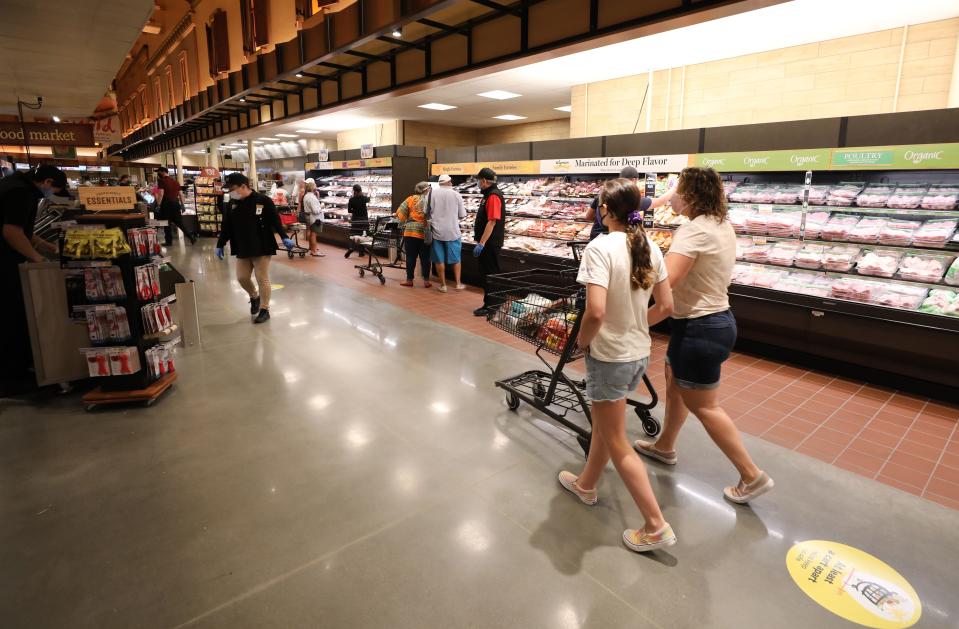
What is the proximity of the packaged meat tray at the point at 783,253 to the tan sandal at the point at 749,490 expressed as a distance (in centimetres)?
318

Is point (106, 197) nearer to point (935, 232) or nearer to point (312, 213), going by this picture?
point (935, 232)

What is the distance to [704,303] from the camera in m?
2.50

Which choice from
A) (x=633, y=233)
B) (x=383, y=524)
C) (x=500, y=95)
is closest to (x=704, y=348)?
(x=633, y=233)

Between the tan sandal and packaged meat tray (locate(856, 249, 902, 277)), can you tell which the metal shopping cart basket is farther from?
packaged meat tray (locate(856, 249, 902, 277))

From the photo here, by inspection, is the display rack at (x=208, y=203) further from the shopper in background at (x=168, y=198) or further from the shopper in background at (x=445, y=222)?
the shopper in background at (x=445, y=222)

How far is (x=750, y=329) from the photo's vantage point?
16.8 feet

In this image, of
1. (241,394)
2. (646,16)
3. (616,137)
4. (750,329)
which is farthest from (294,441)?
(616,137)

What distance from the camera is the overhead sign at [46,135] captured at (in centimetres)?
1038

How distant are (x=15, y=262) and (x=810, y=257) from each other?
7.07m

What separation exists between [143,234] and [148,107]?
15.4 meters

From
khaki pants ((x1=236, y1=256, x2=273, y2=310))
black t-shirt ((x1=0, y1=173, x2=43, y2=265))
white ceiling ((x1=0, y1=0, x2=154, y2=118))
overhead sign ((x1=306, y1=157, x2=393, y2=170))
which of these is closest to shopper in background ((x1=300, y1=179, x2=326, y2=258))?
overhead sign ((x1=306, y1=157, x2=393, y2=170))

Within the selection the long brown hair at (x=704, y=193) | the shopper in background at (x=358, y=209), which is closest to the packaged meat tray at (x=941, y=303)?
the long brown hair at (x=704, y=193)

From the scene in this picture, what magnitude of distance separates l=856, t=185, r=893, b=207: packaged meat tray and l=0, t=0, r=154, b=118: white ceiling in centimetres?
776

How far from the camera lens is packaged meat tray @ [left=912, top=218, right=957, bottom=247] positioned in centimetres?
415
